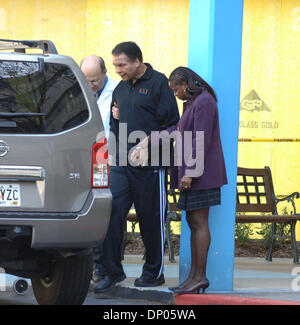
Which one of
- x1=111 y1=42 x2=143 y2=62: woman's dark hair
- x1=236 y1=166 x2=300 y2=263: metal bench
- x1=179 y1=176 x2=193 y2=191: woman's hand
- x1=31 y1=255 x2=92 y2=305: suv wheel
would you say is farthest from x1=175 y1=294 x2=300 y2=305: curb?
x1=236 y1=166 x2=300 y2=263: metal bench

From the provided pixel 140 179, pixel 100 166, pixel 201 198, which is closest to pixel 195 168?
pixel 201 198

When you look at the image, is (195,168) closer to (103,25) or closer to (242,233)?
(242,233)

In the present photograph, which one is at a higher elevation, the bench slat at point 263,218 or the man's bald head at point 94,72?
the man's bald head at point 94,72

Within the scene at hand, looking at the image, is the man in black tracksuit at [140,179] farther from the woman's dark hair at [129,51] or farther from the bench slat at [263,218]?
the bench slat at [263,218]

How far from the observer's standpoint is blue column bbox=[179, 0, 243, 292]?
7402 mm

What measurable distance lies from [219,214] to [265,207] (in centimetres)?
364

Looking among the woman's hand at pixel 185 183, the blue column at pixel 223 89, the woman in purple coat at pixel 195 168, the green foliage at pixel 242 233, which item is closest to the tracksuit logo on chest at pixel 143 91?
the woman in purple coat at pixel 195 168

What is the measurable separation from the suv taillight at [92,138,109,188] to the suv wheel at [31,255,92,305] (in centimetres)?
63

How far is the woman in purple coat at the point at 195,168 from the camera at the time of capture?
7078 mm

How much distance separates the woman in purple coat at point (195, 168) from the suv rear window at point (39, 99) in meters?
1.38

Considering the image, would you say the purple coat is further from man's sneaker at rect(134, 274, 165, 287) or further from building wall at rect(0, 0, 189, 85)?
building wall at rect(0, 0, 189, 85)

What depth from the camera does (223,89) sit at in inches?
294

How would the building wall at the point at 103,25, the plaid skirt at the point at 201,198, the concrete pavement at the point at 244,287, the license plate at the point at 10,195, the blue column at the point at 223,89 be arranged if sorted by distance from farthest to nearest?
the building wall at the point at 103,25, the blue column at the point at 223,89, the plaid skirt at the point at 201,198, the concrete pavement at the point at 244,287, the license plate at the point at 10,195

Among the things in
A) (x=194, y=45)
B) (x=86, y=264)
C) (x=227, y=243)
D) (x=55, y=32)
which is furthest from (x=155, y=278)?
(x=55, y=32)
